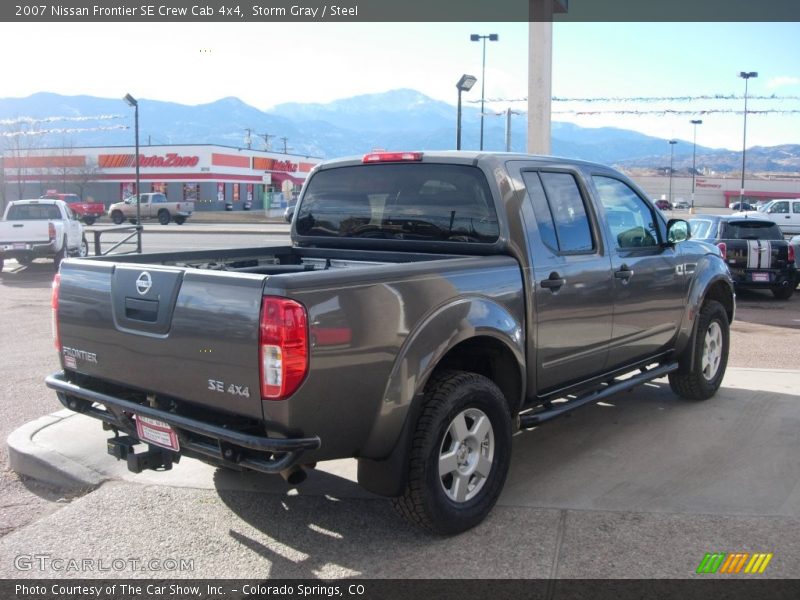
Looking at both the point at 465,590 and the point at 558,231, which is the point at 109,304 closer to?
the point at 465,590

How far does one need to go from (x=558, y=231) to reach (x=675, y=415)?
2.26m

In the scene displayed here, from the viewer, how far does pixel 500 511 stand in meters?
4.32

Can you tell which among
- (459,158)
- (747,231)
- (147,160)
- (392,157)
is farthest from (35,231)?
(147,160)

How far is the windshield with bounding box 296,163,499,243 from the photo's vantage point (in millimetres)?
4688

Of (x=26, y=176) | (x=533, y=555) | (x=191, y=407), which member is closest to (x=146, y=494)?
(x=191, y=407)

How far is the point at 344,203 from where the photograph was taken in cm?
532

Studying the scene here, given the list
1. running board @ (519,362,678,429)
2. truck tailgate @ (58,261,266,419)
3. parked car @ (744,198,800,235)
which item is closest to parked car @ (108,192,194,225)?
parked car @ (744,198,800,235)

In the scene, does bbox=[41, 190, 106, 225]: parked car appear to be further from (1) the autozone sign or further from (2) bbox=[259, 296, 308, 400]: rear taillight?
(2) bbox=[259, 296, 308, 400]: rear taillight

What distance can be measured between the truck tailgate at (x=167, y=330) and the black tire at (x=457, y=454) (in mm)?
891

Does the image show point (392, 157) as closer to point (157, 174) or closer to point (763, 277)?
point (763, 277)

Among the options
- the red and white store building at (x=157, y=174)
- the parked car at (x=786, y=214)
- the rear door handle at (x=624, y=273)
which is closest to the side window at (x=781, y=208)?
the parked car at (x=786, y=214)

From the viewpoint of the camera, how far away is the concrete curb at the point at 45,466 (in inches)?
189

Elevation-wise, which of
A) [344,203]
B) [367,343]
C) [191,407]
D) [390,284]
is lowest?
[191,407]

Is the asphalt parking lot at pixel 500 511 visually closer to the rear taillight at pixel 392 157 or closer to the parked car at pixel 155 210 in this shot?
the rear taillight at pixel 392 157
